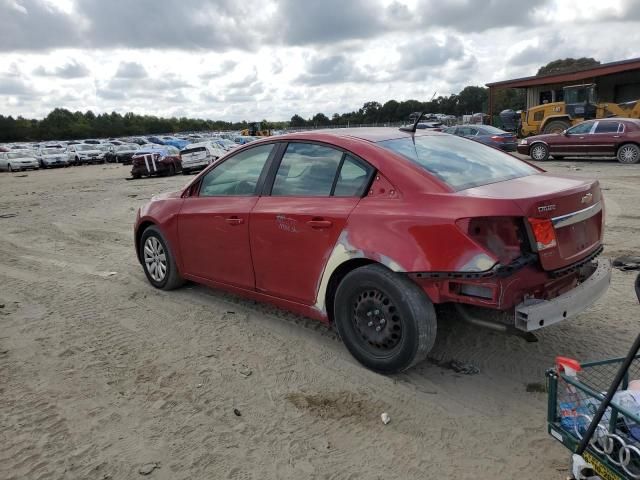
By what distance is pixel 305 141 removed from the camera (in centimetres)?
416

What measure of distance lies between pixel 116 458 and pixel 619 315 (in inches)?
156

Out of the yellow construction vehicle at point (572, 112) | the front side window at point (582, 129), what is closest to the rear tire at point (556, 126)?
the yellow construction vehicle at point (572, 112)

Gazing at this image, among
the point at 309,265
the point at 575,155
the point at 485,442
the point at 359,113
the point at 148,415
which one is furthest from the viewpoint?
the point at 359,113

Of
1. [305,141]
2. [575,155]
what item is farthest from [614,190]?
[305,141]

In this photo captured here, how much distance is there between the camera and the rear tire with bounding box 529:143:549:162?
18828mm

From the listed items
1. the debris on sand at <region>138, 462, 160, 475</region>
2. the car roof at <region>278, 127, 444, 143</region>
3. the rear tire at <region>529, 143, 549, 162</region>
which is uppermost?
the car roof at <region>278, 127, 444, 143</region>

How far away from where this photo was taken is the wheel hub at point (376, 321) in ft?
11.1

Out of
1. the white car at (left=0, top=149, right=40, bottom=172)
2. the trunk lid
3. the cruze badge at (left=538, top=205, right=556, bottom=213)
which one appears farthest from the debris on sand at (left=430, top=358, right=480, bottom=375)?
the white car at (left=0, top=149, right=40, bottom=172)

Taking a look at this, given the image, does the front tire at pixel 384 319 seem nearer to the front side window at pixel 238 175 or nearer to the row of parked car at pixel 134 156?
the front side window at pixel 238 175

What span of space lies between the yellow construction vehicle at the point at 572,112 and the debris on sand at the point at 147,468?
25.8 meters

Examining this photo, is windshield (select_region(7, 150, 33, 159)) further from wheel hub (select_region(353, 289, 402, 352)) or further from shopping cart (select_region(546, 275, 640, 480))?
shopping cart (select_region(546, 275, 640, 480))

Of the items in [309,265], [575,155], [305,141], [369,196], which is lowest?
[575,155]

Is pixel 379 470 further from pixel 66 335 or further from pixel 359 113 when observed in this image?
pixel 359 113

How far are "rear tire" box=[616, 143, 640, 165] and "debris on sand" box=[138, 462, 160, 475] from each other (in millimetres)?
17500
